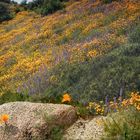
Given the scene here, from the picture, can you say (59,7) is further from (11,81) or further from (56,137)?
(56,137)

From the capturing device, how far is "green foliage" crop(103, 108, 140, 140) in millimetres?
7016

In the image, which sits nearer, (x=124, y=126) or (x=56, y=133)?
(x=124, y=126)

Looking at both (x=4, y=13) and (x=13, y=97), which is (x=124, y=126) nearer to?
(x=13, y=97)

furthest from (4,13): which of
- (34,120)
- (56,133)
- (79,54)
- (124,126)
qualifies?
(124,126)

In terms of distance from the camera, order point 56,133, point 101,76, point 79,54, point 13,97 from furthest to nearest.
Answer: point 79,54, point 101,76, point 13,97, point 56,133

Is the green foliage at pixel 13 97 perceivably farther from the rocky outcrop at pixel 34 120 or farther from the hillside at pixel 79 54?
the rocky outcrop at pixel 34 120

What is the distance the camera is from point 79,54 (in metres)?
17.3

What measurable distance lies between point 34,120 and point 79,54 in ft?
29.9

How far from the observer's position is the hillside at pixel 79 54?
12844 millimetres

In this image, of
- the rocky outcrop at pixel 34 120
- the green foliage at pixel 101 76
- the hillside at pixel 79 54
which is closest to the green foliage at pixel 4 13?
the hillside at pixel 79 54

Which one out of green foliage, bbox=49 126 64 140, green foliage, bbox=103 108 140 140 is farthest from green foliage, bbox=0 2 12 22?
green foliage, bbox=103 108 140 140

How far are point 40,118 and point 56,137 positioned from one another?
598 millimetres

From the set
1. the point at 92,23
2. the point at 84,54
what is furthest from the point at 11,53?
the point at 84,54

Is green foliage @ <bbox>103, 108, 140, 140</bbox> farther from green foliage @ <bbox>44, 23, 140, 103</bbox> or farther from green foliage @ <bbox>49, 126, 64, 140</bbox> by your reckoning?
green foliage @ <bbox>44, 23, 140, 103</bbox>
